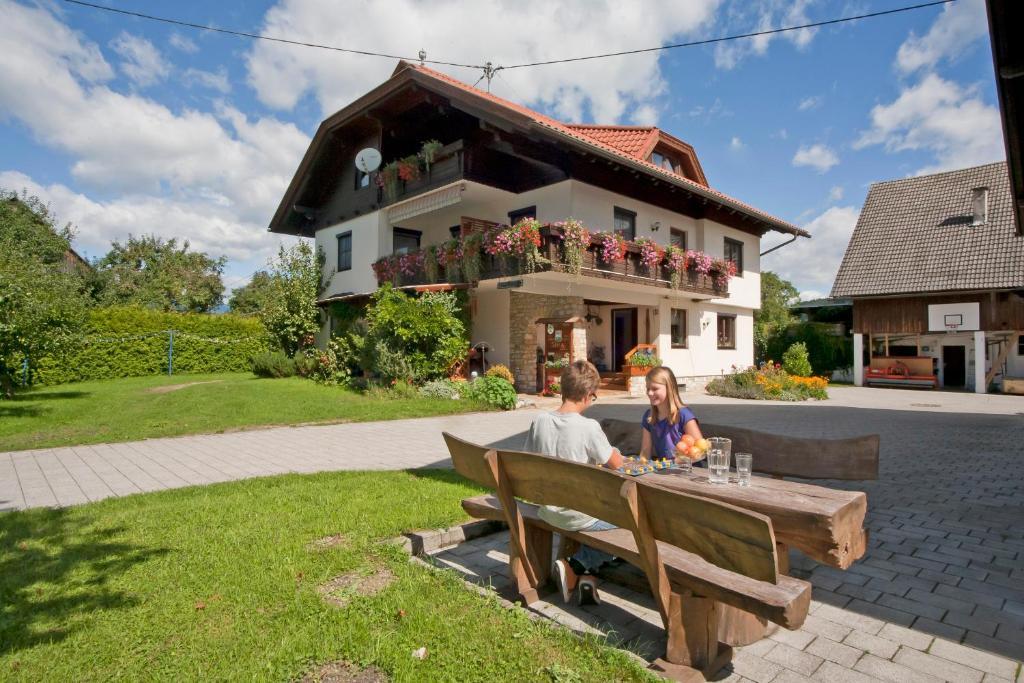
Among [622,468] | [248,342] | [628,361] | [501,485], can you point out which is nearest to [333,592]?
[501,485]

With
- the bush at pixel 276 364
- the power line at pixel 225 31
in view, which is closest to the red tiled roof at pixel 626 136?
the power line at pixel 225 31

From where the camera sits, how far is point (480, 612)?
9.59ft

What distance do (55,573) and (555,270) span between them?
11404 millimetres

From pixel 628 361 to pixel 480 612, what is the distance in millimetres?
14234

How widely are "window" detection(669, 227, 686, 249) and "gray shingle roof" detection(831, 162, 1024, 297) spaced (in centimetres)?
852

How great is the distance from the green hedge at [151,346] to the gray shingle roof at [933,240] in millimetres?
24448

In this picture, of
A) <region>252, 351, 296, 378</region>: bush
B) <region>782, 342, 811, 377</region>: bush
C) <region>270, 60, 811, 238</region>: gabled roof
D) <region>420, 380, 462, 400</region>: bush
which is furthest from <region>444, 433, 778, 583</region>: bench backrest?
<region>782, 342, 811, 377</region>: bush

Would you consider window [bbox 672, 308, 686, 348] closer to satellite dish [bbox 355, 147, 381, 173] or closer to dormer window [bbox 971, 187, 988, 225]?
satellite dish [bbox 355, 147, 381, 173]

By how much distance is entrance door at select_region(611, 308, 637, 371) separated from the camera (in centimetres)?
1948

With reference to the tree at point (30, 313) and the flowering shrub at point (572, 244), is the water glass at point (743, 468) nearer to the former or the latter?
the flowering shrub at point (572, 244)

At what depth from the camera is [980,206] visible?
21750 mm

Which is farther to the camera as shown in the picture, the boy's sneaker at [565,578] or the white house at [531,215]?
the white house at [531,215]

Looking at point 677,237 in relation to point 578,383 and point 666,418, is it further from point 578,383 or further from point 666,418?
point 578,383

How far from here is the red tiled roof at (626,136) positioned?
17328mm
